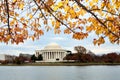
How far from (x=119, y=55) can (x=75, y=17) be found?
148116 millimetres

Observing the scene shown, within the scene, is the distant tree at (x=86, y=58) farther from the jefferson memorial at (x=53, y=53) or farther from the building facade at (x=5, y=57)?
the building facade at (x=5, y=57)

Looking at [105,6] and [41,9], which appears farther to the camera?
[41,9]

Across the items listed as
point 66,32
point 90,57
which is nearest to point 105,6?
point 66,32

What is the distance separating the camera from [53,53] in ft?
521

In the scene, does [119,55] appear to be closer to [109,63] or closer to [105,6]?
[109,63]

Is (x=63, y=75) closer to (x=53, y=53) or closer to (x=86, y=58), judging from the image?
(x=86, y=58)

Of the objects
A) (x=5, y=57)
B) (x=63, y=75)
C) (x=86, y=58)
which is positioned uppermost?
(x=5, y=57)

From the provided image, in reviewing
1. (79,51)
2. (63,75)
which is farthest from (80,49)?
(63,75)

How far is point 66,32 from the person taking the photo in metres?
7.93

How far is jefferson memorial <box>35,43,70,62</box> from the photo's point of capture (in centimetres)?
15700

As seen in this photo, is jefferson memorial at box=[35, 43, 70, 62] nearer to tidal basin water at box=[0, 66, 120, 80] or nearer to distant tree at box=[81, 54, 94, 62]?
distant tree at box=[81, 54, 94, 62]

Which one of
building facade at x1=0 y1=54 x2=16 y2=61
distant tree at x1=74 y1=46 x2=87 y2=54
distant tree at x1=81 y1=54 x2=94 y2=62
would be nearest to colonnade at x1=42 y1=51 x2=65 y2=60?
distant tree at x1=74 y1=46 x2=87 y2=54

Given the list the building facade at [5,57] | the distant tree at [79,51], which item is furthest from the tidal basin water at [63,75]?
the building facade at [5,57]

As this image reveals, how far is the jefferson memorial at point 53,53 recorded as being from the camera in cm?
15700
